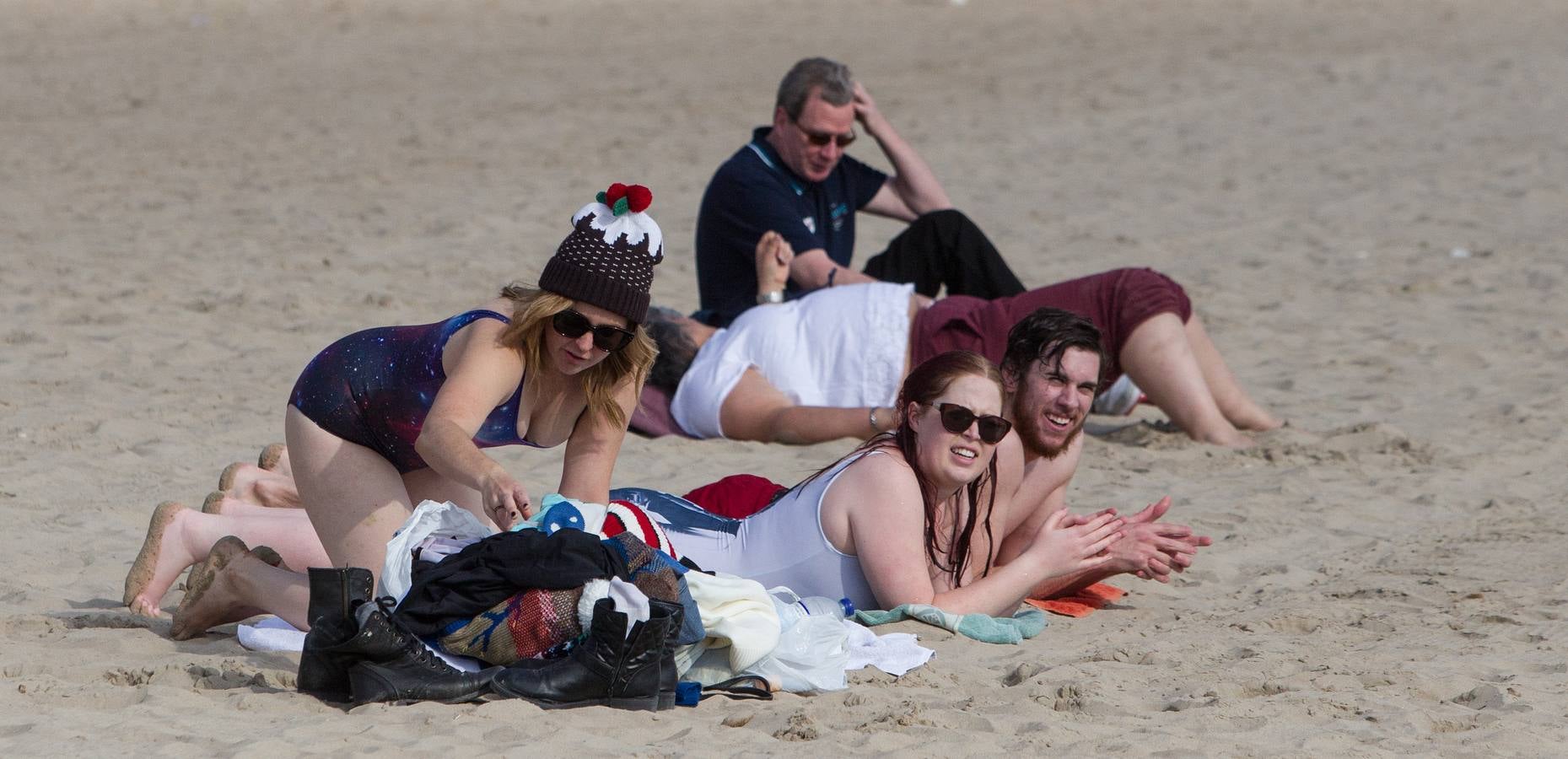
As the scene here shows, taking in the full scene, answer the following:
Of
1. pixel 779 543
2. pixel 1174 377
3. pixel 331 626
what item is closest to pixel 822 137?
pixel 1174 377

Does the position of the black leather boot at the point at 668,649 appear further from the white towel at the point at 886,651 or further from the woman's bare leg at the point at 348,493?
the woman's bare leg at the point at 348,493

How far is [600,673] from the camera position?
3.59 m

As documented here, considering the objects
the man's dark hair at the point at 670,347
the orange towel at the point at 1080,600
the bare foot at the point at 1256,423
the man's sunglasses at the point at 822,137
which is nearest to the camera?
the orange towel at the point at 1080,600

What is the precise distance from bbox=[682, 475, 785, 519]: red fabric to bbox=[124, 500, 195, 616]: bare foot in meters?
1.40

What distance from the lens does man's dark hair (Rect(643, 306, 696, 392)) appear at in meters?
6.62

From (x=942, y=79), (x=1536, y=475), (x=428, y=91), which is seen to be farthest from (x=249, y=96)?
(x=1536, y=475)

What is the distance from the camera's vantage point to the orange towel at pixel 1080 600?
479 cm

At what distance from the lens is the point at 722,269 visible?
7367 mm

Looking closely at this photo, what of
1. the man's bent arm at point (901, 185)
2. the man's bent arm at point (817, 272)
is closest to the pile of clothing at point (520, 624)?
the man's bent arm at point (817, 272)

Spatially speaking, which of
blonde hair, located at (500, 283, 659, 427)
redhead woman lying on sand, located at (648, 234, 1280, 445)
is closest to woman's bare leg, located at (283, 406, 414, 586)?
blonde hair, located at (500, 283, 659, 427)

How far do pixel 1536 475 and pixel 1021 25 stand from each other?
42.6ft

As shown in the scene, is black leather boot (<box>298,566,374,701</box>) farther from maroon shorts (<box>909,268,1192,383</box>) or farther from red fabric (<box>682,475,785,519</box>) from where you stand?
maroon shorts (<box>909,268,1192,383</box>)

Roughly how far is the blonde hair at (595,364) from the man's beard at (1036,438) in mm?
1178

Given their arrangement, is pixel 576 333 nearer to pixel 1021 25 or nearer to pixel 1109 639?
pixel 1109 639
